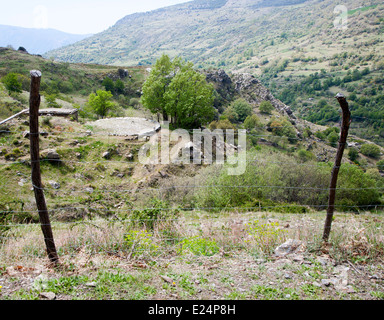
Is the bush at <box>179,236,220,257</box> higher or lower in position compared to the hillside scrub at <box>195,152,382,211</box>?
higher

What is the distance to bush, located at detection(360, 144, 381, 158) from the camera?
50.7m

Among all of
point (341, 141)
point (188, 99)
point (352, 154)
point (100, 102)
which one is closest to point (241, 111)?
point (352, 154)

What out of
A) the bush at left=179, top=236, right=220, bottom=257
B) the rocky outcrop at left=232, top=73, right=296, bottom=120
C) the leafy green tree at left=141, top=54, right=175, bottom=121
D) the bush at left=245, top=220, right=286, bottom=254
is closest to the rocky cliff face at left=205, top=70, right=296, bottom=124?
the rocky outcrop at left=232, top=73, right=296, bottom=120

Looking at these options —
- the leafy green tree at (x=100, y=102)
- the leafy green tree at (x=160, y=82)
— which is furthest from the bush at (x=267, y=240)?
the leafy green tree at (x=100, y=102)

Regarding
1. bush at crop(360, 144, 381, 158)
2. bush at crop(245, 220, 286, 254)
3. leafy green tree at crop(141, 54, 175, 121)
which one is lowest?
bush at crop(360, 144, 381, 158)

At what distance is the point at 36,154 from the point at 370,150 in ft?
198

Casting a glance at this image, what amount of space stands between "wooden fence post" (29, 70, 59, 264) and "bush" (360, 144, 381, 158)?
196 ft

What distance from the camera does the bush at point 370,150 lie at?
166 ft

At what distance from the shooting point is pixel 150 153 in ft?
61.8

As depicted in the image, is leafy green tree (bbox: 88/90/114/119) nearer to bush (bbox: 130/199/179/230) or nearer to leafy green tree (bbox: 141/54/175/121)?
leafy green tree (bbox: 141/54/175/121)

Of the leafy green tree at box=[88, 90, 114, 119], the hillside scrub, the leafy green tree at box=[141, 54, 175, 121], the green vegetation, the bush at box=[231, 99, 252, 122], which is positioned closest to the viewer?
the hillside scrub

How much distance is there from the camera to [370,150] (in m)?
50.4

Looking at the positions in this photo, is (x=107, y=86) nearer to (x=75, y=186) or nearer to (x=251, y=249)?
(x=75, y=186)
